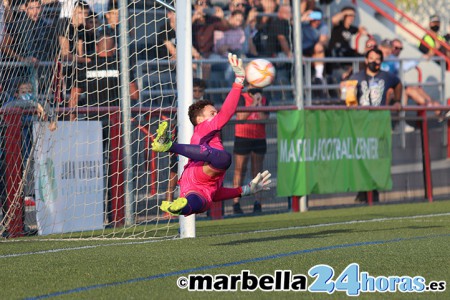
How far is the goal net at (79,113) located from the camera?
13.1 metres

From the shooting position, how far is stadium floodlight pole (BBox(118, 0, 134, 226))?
44.2ft

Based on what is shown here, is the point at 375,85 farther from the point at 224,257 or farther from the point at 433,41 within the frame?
the point at 224,257

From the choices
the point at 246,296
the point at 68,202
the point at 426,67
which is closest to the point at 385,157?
the point at 426,67

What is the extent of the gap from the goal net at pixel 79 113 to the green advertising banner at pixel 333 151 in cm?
303

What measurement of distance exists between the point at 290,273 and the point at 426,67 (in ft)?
49.0

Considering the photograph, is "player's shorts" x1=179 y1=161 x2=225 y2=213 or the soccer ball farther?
the soccer ball

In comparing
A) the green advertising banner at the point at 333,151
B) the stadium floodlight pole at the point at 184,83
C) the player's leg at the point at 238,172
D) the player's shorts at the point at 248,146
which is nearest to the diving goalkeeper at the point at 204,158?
the stadium floodlight pole at the point at 184,83

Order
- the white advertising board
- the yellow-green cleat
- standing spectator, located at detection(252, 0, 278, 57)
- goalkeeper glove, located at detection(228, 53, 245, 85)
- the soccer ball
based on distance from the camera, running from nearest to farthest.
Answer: the yellow-green cleat
goalkeeper glove, located at detection(228, 53, 245, 85)
the soccer ball
the white advertising board
standing spectator, located at detection(252, 0, 278, 57)

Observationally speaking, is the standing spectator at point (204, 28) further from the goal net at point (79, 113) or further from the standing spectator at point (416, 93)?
the standing spectator at point (416, 93)

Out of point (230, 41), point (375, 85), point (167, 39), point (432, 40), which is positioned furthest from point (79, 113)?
point (432, 40)

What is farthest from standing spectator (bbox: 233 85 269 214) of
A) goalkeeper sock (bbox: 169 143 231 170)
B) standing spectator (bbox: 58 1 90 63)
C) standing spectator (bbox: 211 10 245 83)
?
goalkeeper sock (bbox: 169 143 231 170)

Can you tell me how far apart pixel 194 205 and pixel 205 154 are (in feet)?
1.59

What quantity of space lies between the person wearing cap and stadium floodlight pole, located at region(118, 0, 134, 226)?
10341mm

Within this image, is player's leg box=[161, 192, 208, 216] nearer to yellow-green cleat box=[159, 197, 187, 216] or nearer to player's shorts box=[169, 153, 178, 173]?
yellow-green cleat box=[159, 197, 187, 216]
